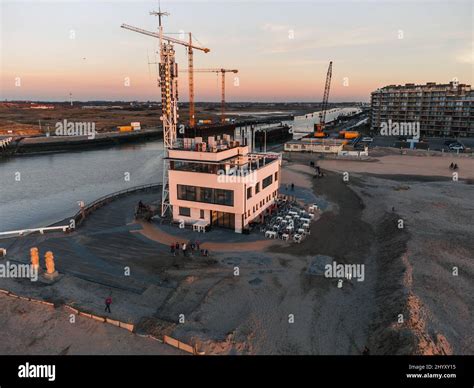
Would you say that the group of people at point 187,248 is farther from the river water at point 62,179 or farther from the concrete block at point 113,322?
the river water at point 62,179

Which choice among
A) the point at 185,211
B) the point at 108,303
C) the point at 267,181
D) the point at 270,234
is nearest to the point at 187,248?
the point at 185,211

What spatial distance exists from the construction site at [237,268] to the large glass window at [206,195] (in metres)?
0.11

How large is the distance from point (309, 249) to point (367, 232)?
27.3 ft

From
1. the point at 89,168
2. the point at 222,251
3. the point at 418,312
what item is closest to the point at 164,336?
the point at 222,251

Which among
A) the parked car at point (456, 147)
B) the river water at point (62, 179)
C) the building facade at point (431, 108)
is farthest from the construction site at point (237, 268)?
the building facade at point (431, 108)

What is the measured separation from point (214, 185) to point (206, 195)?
1548 mm

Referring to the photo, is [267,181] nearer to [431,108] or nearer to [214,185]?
[214,185]

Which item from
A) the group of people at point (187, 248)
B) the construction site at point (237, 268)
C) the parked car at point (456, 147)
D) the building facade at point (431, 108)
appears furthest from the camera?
the building facade at point (431, 108)

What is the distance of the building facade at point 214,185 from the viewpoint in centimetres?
3441

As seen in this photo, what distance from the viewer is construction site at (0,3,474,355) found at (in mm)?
19328

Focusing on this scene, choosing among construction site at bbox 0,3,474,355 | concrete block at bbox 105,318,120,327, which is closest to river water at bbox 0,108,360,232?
construction site at bbox 0,3,474,355

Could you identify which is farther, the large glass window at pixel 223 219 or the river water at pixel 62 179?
the river water at pixel 62 179
